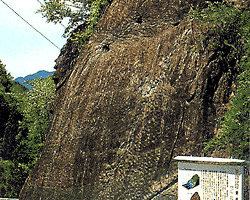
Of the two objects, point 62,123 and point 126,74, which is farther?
point 62,123

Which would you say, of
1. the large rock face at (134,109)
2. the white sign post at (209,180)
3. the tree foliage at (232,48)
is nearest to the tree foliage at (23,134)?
the large rock face at (134,109)

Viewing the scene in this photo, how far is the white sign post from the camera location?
13.0 ft

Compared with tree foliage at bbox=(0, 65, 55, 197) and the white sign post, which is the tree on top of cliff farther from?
the white sign post

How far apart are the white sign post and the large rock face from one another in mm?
1676

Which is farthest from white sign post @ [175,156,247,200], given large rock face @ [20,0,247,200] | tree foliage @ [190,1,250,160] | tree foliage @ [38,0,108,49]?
tree foliage @ [38,0,108,49]

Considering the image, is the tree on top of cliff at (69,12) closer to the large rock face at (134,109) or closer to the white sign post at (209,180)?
the large rock face at (134,109)

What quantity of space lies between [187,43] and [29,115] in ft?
17.1

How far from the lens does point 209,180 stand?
13.5 feet

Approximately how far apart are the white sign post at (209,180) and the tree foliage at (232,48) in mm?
1875

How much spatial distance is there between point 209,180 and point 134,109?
8.47 feet

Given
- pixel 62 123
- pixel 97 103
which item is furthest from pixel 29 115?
pixel 97 103

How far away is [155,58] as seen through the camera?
650 cm

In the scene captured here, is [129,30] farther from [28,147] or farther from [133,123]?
[28,147]

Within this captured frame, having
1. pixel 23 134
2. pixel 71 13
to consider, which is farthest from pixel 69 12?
pixel 23 134
